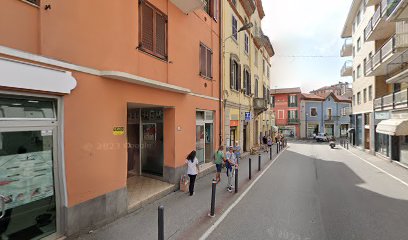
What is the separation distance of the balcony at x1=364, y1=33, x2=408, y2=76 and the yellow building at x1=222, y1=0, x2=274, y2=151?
8.65m

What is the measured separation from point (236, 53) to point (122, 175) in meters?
12.1

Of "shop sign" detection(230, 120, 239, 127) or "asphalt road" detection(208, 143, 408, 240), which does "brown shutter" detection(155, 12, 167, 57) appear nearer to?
"asphalt road" detection(208, 143, 408, 240)

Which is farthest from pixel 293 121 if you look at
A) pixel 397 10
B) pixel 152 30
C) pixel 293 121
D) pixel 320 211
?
pixel 152 30

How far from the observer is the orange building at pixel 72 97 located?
4.04m

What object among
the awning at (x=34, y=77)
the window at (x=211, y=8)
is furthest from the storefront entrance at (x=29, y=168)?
the window at (x=211, y=8)

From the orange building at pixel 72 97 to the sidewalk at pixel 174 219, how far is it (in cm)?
39

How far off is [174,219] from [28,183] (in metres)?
3.32

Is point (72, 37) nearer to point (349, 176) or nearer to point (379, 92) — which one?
point (349, 176)

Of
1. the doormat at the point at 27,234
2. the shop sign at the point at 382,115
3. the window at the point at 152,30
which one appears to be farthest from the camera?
the shop sign at the point at 382,115

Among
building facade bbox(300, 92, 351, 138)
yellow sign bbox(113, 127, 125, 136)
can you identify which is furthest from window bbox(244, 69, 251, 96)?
building facade bbox(300, 92, 351, 138)

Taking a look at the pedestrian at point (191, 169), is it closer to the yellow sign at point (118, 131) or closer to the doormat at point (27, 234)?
the yellow sign at point (118, 131)

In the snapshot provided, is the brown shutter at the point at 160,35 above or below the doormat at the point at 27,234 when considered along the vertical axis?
above

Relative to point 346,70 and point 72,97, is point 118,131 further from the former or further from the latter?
point 346,70

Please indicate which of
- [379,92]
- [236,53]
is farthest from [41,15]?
→ [379,92]
